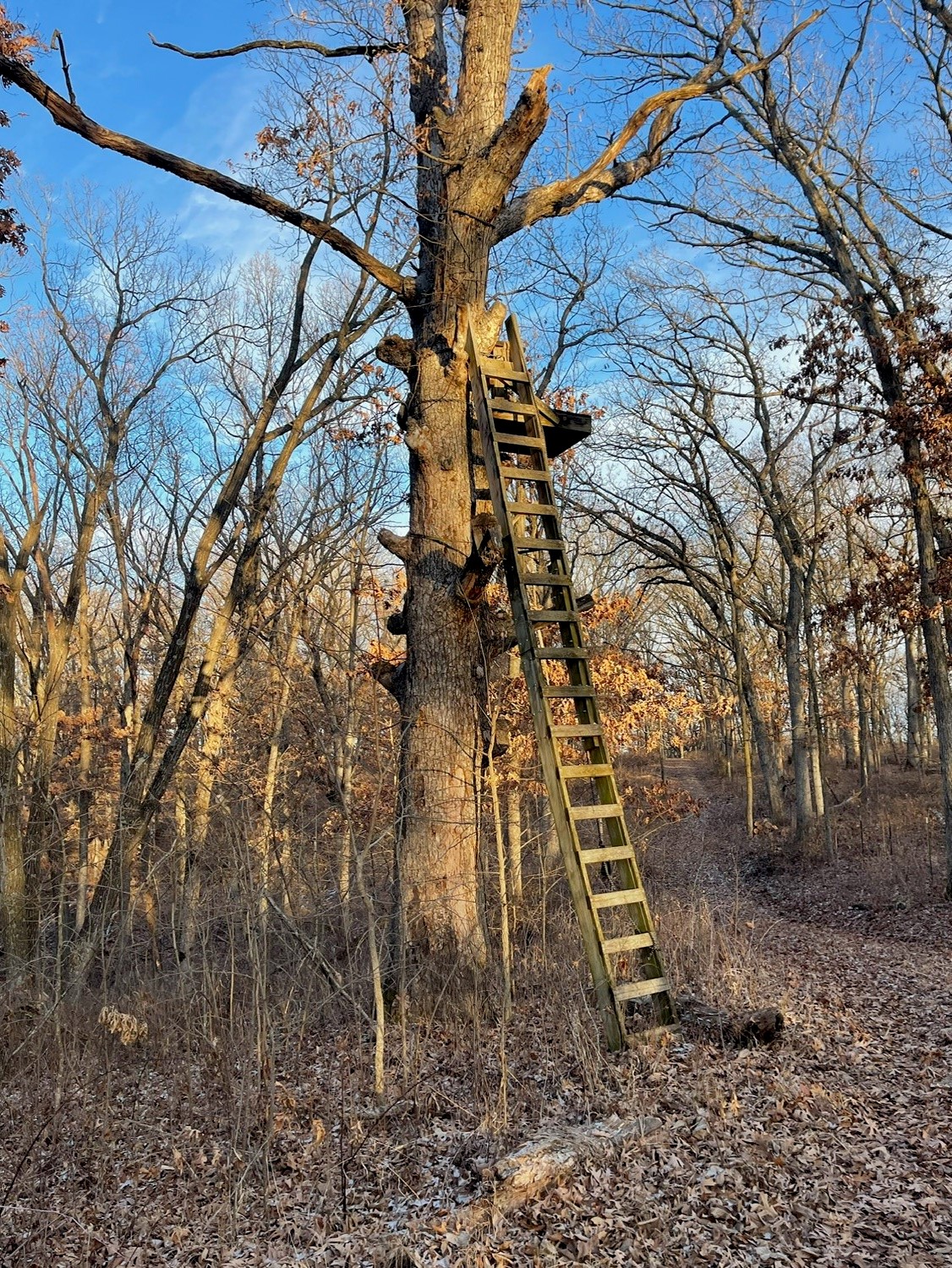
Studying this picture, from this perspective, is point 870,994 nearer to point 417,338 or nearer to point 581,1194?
point 581,1194

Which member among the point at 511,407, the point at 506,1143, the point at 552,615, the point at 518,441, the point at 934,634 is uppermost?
the point at 511,407

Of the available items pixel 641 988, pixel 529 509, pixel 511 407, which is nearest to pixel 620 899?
pixel 641 988

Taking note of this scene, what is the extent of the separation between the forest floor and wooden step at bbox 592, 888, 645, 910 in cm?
72

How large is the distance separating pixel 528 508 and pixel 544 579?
0.55 metres

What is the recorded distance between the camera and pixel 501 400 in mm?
6840

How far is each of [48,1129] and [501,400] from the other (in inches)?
230

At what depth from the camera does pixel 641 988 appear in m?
4.99

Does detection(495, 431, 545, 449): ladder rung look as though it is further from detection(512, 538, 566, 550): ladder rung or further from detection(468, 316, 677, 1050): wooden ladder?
detection(512, 538, 566, 550): ladder rung

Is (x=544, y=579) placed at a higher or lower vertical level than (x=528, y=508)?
lower

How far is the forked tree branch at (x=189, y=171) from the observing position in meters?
6.18

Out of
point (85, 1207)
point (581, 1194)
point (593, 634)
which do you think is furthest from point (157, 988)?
point (593, 634)

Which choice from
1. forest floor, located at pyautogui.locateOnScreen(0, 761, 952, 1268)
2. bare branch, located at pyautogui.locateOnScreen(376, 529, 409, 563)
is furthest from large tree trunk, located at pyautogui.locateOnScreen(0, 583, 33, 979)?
bare branch, located at pyautogui.locateOnScreen(376, 529, 409, 563)

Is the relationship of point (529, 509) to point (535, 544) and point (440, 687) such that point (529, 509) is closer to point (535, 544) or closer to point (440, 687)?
point (535, 544)

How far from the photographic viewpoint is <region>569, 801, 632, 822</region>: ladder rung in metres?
5.22
